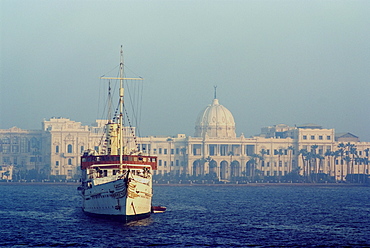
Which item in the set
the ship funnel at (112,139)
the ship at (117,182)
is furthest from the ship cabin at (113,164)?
the ship funnel at (112,139)

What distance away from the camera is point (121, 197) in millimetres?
101625

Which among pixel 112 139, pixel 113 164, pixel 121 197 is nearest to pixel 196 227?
pixel 121 197

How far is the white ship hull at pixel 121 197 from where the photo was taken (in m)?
101

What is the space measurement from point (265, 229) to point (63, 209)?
41.0 m

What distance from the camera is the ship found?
101938 millimetres

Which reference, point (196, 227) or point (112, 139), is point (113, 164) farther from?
point (196, 227)

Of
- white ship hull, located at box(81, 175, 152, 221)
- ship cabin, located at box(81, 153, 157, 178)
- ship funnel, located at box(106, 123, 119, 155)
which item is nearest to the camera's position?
white ship hull, located at box(81, 175, 152, 221)

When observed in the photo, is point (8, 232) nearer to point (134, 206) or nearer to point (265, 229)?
point (134, 206)

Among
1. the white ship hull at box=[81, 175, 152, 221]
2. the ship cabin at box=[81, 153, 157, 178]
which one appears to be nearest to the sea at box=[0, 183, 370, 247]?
the white ship hull at box=[81, 175, 152, 221]

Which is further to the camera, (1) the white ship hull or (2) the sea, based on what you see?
(1) the white ship hull

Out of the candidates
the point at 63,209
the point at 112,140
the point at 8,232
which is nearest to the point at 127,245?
the point at 8,232

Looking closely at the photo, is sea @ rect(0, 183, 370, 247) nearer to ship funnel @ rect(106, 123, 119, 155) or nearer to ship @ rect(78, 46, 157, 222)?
ship @ rect(78, 46, 157, 222)

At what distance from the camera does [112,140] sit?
394 ft

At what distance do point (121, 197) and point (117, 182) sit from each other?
1879 millimetres
